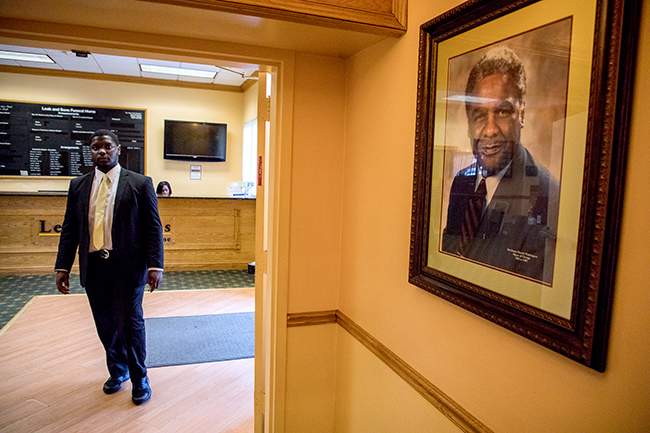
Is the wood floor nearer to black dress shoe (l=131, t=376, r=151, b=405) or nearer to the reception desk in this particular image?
black dress shoe (l=131, t=376, r=151, b=405)

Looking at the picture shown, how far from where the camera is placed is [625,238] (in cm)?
77

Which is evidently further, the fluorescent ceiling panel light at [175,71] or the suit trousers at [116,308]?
the fluorescent ceiling panel light at [175,71]

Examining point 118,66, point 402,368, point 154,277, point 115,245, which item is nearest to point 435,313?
point 402,368

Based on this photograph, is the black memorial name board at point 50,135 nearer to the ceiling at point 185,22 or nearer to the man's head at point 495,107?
the ceiling at point 185,22

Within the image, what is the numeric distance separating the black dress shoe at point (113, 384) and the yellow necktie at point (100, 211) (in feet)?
3.10

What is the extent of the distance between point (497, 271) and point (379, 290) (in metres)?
0.66

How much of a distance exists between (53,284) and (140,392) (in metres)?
3.22

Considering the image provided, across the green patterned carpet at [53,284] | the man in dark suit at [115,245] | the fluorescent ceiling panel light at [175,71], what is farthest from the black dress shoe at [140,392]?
the fluorescent ceiling panel light at [175,71]

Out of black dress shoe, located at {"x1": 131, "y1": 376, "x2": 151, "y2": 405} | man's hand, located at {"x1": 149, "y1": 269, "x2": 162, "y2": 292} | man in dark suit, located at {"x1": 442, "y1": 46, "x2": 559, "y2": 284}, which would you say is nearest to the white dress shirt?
man's hand, located at {"x1": 149, "y1": 269, "x2": 162, "y2": 292}

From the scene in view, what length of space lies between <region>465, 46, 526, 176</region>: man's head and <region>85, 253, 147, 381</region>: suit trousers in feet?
7.50

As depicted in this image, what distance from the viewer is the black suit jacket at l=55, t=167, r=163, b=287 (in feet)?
8.70

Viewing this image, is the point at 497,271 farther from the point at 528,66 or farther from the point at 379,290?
the point at 379,290

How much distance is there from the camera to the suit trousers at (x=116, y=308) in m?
2.68

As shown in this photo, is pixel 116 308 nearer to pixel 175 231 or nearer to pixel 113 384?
pixel 113 384
